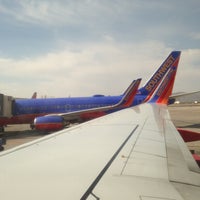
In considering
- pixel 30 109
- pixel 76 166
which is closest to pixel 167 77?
pixel 76 166

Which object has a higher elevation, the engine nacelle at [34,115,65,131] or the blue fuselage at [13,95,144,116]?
the blue fuselage at [13,95,144,116]

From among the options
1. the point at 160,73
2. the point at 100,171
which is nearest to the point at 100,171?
the point at 100,171

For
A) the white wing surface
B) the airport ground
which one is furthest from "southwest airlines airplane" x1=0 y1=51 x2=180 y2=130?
the white wing surface

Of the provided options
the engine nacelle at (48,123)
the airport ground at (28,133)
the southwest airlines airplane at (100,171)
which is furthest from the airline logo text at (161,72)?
the southwest airlines airplane at (100,171)

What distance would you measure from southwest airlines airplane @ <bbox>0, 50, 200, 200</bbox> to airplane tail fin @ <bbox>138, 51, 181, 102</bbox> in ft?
62.6

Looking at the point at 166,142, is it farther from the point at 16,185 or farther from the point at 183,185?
the point at 16,185

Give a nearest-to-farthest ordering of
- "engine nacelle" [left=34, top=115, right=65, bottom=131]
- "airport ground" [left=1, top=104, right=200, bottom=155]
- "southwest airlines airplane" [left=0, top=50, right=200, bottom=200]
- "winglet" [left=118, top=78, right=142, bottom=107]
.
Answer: "southwest airlines airplane" [left=0, top=50, right=200, bottom=200], "airport ground" [left=1, top=104, right=200, bottom=155], "engine nacelle" [left=34, top=115, right=65, bottom=131], "winglet" [left=118, top=78, right=142, bottom=107]

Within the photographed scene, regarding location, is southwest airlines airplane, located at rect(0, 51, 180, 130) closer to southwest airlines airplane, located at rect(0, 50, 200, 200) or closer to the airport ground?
the airport ground

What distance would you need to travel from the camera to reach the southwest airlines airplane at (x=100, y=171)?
162 centimetres

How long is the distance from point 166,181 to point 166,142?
1727mm

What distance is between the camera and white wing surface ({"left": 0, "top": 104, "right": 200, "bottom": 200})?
1.63 meters

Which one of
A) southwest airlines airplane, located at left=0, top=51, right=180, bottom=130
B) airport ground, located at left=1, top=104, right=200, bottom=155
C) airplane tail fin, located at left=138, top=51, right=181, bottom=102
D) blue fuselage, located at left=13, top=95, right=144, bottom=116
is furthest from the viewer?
airplane tail fin, located at left=138, top=51, right=181, bottom=102

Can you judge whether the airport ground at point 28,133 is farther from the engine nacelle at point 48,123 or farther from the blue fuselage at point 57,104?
the blue fuselage at point 57,104

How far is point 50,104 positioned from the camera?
68.5 feet
